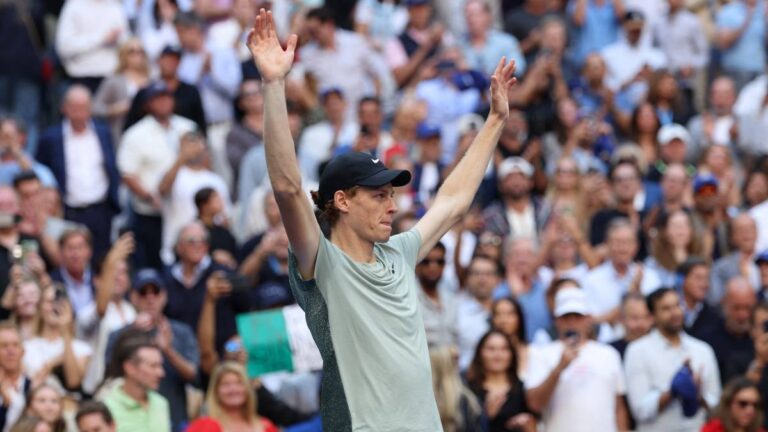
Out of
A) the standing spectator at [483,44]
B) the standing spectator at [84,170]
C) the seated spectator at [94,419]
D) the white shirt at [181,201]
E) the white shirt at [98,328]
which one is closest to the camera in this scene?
the seated spectator at [94,419]

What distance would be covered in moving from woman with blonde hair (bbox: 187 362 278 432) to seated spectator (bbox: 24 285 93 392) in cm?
100

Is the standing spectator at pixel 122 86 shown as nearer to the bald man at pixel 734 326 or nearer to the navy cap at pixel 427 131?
the navy cap at pixel 427 131

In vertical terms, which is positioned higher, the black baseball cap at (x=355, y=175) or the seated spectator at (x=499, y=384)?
the black baseball cap at (x=355, y=175)

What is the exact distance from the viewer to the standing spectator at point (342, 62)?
54.2 ft

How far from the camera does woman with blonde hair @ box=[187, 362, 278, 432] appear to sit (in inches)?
413

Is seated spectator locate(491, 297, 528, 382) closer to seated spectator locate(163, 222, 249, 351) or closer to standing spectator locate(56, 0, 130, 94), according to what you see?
seated spectator locate(163, 222, 249, 351)

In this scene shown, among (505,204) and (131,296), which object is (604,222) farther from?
(131,296)

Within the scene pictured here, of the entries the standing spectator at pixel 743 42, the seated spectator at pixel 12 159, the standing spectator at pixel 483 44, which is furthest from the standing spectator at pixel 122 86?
the standing spectator at pixel 743 42

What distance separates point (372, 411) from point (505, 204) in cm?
852

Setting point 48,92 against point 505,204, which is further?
point 48,92

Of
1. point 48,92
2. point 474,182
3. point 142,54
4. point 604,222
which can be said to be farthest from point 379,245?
point 48,92

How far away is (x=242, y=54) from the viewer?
16.4 m

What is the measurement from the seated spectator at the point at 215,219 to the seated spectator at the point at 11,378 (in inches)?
112

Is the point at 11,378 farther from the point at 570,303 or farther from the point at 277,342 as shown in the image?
the point at 570,303
